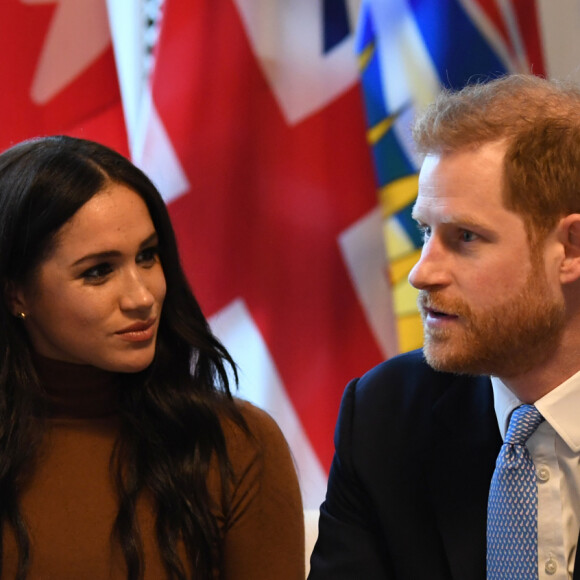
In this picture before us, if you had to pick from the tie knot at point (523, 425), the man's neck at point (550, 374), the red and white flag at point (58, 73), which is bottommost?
the tie knot at point (523, 425)

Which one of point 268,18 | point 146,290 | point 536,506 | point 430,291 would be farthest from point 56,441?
point 268,18

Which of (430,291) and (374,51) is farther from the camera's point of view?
(374,51)

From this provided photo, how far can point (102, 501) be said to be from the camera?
154 centimetres

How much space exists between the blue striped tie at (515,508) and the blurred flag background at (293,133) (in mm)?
824

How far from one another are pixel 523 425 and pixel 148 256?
65 centimetres

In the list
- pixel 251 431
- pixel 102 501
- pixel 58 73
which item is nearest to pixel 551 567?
pixel 251 431

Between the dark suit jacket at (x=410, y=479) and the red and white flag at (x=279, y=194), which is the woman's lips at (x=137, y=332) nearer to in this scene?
the dark suit jacket at (x=410, y=479)

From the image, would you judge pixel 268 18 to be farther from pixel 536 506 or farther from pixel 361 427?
pixel 536 506

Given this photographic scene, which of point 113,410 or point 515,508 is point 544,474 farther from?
point 113,410

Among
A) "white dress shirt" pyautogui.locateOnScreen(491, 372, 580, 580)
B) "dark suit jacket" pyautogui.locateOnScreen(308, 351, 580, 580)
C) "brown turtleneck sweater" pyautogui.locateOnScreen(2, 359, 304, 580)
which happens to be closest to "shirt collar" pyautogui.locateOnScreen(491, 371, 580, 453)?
"white dress shirt" pyautogui.locateOnScreen(491, 372, 580, 580)

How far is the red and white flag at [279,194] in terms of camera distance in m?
2.15

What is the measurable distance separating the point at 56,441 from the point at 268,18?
43.6 inches

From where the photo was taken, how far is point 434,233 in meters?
1.37

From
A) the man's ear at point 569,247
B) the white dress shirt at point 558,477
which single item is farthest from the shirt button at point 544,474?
the man's ear at point 569,247
